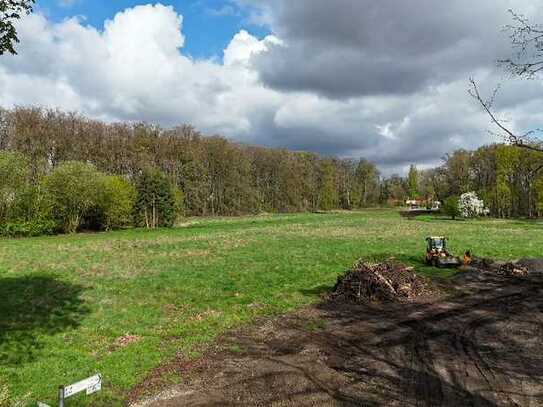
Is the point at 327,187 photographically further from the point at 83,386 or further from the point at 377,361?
the point at 83,386

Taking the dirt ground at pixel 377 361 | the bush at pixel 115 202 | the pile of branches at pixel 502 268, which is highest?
the bush at pixel 115 202

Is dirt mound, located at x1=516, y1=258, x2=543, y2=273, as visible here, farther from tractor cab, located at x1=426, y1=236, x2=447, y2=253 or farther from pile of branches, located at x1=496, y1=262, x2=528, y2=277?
tractor cab, located at x1=426, y1=236, x2=447, y2=253

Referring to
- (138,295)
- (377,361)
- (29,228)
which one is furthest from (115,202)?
(377,361)

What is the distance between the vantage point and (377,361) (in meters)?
11.1

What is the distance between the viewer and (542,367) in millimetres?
10570

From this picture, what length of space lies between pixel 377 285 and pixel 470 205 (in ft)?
228

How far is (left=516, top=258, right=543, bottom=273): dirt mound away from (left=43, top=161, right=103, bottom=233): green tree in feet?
154

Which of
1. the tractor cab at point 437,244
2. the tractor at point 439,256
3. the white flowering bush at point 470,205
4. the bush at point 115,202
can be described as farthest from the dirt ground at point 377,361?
the white flowering bush at point 470,205

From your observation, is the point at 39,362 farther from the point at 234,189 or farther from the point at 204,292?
the point at 234,189

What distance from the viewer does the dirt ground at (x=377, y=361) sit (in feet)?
30.2

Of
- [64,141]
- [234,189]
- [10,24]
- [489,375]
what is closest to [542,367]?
[489,375]

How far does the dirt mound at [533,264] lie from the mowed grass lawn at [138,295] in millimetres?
4556

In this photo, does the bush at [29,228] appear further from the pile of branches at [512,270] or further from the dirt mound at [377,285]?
the pile of branches at [512,270]

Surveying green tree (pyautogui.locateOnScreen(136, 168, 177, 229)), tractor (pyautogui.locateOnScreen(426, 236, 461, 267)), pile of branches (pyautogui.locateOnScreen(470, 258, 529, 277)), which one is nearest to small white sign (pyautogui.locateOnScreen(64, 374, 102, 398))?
pile of branches (pyautogui.locateOnScreen(470, 258, 529, 277))
